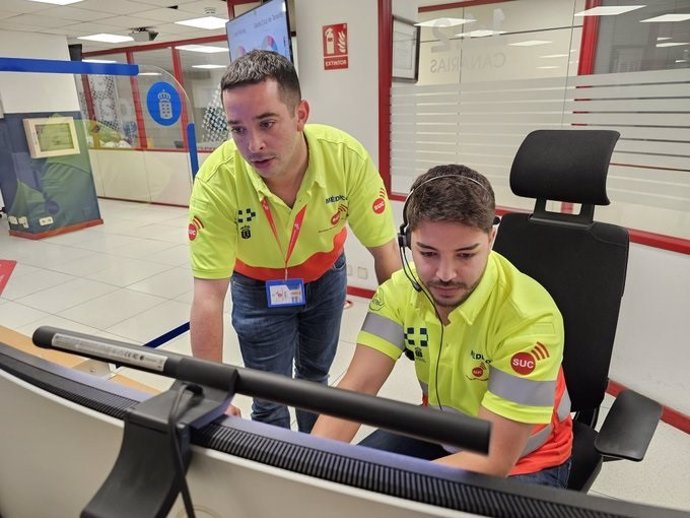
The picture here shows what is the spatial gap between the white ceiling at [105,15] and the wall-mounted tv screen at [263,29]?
6.15ft

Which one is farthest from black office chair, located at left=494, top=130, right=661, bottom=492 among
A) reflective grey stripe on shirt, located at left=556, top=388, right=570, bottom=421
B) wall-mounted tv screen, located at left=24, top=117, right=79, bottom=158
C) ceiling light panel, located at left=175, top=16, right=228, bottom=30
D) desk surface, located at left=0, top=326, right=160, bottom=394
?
ceiling light panel, located at left=175, top=16, right=228, bottom=30

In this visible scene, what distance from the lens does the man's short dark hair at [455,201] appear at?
92 centimetres

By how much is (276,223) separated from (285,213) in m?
0.04

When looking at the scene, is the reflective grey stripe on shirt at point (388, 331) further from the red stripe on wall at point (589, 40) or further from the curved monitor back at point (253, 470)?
the red stripe on wall at point (589, 40)

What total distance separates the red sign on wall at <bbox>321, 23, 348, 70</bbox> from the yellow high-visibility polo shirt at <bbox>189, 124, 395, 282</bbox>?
197cm

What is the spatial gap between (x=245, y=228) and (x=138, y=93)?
5.88 m

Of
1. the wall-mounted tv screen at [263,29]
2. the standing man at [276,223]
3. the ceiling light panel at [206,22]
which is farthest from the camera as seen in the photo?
the ceiling light panel at [206,22]

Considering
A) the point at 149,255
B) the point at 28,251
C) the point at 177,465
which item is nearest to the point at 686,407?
the point at 177,465

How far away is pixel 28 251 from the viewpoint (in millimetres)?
5344

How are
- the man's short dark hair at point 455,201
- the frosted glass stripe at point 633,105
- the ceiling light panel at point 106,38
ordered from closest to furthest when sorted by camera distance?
the man's short dark hair at point 455,201
the frosted glass stripe at point 633,105
the ceiling light panel at point 106,38

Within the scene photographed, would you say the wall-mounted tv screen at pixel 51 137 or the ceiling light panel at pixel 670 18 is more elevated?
the ceiling light panel at pixel 670 18

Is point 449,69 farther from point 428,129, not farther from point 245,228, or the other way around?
point 245,228

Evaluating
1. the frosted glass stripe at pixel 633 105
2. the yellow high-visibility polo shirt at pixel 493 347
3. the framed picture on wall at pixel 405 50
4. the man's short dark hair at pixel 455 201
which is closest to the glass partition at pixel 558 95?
the frosted glass stripe at pixel 633 105

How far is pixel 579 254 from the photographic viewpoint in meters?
1.30
